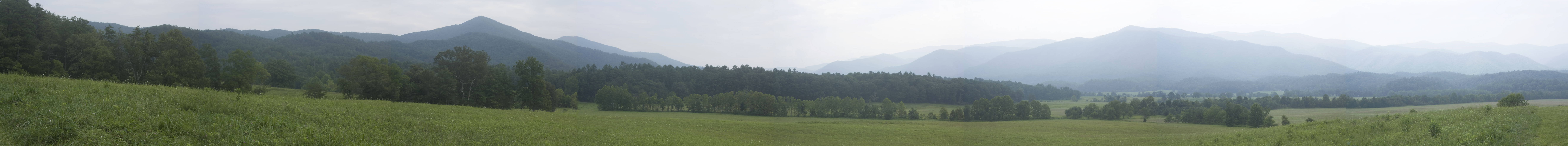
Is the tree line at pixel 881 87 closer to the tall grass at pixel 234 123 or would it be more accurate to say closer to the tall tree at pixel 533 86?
the tall tree at pixel 533 86

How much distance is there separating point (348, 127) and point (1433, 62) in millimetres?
49922

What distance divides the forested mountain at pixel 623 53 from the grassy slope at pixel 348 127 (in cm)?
855

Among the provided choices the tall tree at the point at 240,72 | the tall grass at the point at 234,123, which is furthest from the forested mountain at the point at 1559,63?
the tall tree at the point at 240,72

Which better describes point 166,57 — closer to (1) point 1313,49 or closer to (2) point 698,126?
(2) point 698,126

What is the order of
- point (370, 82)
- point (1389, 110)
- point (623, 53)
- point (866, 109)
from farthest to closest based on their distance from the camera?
point (623, 53), point (866, 109), point (370, 82), point (1389, 110)

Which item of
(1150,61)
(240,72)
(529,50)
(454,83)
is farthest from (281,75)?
(1150,61)

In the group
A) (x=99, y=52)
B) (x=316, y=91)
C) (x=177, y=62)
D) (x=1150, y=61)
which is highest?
Answer: (x=1150, y=61)

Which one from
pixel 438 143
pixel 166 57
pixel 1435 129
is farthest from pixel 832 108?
pixel 166 57

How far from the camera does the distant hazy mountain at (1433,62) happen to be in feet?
77.8

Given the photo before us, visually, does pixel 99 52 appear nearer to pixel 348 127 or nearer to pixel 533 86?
pixel 533 86

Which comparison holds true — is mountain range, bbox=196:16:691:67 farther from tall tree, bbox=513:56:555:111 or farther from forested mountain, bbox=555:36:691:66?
tall tree, bbox=513:56:555:111

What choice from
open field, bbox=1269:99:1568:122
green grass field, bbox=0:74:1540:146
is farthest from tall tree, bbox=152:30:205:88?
open field, bbox=1269:99:1568:122

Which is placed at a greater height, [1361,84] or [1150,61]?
[1150,61]

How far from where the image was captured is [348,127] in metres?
9.73
